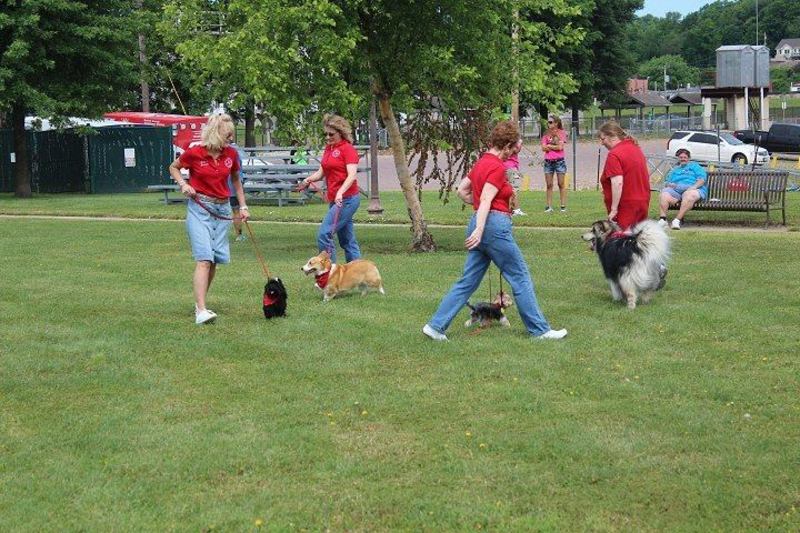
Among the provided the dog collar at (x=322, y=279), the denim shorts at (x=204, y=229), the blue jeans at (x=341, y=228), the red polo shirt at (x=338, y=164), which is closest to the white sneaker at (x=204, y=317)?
the denim shorts at (x=204, y=229)

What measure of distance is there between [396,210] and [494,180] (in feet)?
51.4

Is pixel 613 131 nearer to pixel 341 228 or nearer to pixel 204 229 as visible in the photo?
pixel 341 228

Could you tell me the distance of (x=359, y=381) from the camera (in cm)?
796

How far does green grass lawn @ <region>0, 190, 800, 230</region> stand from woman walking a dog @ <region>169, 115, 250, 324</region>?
1011 centimetres

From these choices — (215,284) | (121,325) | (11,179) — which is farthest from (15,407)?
(11,179)

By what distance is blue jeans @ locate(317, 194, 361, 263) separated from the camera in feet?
39.9

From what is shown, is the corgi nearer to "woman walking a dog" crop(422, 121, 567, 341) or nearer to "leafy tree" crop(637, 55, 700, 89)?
"woman walking a dog" crop(422, 121, 567, 341)

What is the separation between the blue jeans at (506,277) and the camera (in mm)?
9039

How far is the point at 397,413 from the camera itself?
23.2 ft

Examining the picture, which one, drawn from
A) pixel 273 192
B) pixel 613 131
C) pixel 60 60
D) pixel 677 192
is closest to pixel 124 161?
pixel 60 60

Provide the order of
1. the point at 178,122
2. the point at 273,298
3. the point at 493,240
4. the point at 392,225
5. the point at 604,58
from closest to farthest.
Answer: the point at 493,240 → the point at 273,298 → the point at 392,225 → the point at 178,122 → the point at 604,58

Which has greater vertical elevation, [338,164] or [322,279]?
[338,164]

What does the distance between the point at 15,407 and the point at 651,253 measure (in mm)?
5901

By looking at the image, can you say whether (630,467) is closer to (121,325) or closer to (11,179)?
(121,325)
